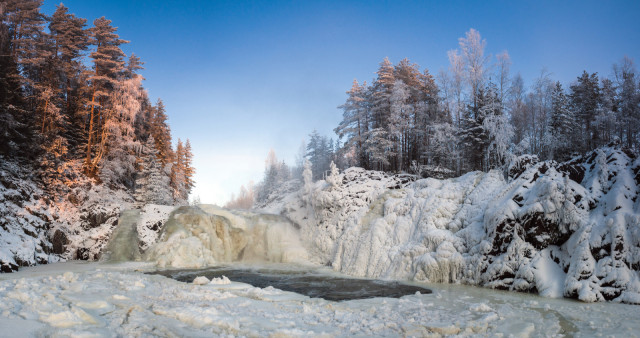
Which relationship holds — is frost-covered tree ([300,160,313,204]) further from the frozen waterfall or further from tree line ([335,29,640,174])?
tree line ([335,29,640,174])

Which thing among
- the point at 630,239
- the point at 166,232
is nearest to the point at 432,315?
the point at 630,239

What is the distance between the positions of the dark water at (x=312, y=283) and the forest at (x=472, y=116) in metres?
12.2

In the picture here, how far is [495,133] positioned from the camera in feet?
63.5

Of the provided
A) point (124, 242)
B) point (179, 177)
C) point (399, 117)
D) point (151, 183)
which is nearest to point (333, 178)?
point (399, 117)

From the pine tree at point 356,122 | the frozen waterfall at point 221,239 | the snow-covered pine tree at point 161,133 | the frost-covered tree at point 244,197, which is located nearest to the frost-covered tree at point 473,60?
the pine tree at point 356,122

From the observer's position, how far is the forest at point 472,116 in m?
22.8

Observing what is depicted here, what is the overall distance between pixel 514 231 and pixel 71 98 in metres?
28.4

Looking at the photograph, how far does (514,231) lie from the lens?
1077cm

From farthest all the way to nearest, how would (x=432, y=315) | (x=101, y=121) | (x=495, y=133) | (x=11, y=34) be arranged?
(x=101, y=121) < (x=11, y=34) < (x=495, y=133) < (x=432, y=315)

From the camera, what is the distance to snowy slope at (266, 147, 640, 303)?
8711mm

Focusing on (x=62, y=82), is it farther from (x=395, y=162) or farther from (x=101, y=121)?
(x=395, y=162)

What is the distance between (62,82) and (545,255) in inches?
1107

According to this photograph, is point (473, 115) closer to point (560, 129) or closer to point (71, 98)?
point (560, 129)

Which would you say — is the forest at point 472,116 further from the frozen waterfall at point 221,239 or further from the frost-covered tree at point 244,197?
the frost-covered tree at point 244,197
